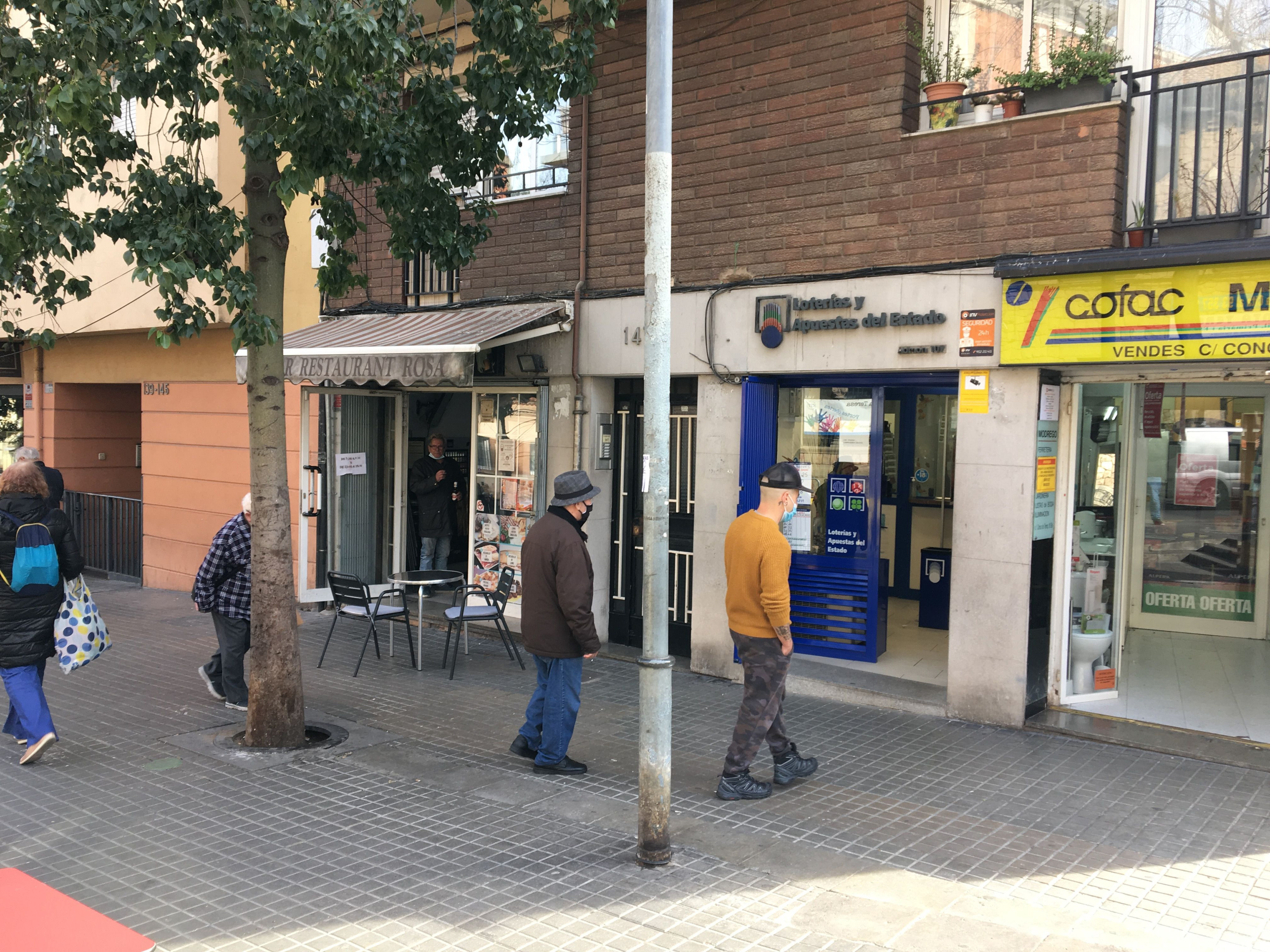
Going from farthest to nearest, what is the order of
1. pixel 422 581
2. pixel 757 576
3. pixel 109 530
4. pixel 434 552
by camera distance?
Result: 1. pixel 109 530
2. pixel 434 552
3. pixel 422 581
4. pixel 757 576

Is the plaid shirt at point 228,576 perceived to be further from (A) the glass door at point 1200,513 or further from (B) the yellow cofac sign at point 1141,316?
(A) the glass door at point 1200,513

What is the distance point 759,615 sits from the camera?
5.99 meters

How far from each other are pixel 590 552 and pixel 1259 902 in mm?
6420

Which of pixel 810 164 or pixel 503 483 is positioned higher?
pixel 810 164

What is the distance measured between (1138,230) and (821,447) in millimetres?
2953

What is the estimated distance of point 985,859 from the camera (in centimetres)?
523

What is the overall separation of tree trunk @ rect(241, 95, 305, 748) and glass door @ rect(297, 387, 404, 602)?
447 centimetres

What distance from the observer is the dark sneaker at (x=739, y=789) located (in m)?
6.03

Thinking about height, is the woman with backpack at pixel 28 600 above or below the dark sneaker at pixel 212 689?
above

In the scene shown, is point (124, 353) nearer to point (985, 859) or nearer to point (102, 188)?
point (102, 188)

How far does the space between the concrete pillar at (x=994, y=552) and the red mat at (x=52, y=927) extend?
6154 mm

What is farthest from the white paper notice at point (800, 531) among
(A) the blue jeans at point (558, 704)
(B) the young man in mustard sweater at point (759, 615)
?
(A) the blue jeans at point (558, 704)

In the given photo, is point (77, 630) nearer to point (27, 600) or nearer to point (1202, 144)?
point (27, 600)

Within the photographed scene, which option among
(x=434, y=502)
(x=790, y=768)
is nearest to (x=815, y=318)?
(x=790, y=768)
